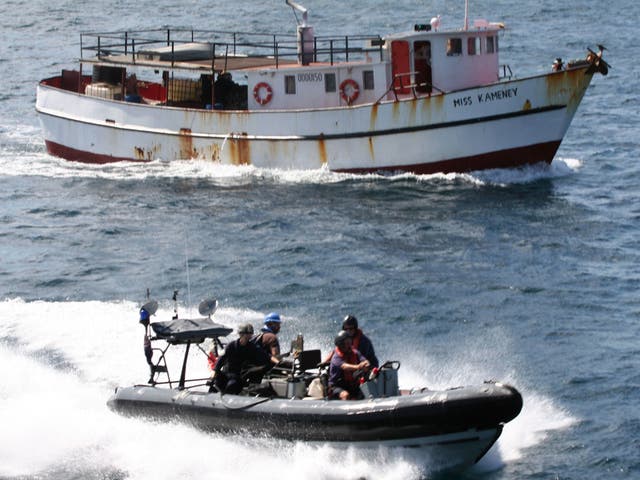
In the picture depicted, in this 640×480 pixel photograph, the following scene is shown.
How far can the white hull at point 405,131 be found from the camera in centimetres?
3441

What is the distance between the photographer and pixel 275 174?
36125 mm

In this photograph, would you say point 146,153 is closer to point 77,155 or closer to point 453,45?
point 77,155

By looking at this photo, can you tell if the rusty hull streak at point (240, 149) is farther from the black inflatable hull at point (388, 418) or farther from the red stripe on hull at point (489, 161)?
the black inflatable hull at point (388, 418)

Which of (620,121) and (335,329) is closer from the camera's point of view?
(335,329)

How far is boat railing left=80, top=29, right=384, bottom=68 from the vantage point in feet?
120

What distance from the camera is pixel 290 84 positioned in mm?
36688

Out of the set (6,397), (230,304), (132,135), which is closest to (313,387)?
(6,397)

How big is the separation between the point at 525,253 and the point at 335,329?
21.5 ft

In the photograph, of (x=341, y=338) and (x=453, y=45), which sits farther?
(x=453, y=45)

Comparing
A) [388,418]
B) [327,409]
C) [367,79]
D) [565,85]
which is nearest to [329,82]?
[367,79]

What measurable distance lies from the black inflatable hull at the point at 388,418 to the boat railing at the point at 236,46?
1867cm

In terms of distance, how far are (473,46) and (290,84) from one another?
5.19 meters

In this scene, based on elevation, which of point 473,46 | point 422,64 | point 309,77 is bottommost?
point 309,77

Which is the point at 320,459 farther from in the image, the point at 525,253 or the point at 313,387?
the point at 525,253
